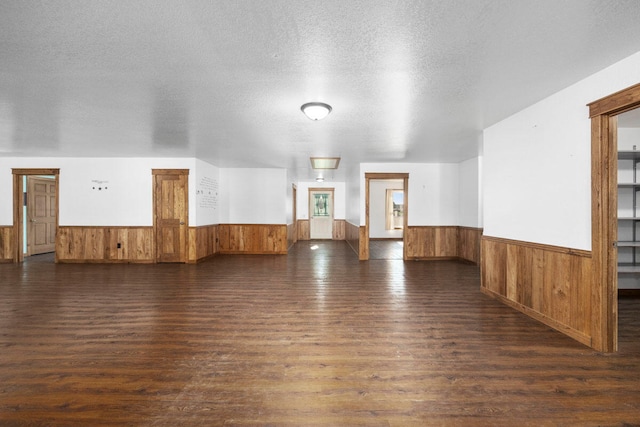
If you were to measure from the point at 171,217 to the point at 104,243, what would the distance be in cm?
160

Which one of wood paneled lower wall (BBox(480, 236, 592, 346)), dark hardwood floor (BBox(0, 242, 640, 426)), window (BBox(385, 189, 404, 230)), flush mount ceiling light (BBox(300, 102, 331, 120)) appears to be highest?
flush mount ceiling light (BBox(300, 102, 331, 120))

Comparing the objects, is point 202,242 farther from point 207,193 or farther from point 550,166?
point 550,166

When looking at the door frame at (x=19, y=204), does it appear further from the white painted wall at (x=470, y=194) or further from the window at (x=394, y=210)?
the window at (x=394, y=210)

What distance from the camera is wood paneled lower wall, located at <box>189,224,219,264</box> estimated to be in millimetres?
7078

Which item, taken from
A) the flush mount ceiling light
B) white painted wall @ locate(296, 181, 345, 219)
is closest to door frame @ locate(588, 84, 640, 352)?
the flush mount ceiling light

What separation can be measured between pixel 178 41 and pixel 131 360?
2455 mm

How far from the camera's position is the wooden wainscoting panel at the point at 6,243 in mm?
7027

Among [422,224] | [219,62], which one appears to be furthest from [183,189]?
[422,224]

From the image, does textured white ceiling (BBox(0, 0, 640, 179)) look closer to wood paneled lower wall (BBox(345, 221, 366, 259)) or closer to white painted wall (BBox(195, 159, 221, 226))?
white painted wall (BBox(195, 159, 221, 226))

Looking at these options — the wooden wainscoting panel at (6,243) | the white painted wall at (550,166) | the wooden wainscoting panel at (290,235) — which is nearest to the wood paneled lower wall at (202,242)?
the wooden wainscoting panel at (290,235)

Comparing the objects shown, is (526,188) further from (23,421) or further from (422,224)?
(23,421)

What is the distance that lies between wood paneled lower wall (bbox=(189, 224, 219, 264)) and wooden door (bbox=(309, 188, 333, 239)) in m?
5.21

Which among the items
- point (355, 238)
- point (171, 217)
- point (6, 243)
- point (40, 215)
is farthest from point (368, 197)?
point (40, 215)

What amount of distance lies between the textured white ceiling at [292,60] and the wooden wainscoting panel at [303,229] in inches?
325
